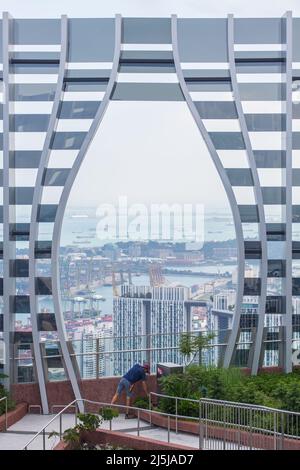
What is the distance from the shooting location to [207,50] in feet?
36.1

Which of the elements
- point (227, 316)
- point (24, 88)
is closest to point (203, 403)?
point (227, 316)

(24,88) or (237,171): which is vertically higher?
(24,88)

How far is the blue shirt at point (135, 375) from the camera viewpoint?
414 inches

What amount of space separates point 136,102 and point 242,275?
2794 mm

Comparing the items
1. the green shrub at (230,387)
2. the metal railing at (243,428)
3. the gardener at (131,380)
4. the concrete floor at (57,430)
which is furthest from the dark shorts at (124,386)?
the metal railing at (243,428)

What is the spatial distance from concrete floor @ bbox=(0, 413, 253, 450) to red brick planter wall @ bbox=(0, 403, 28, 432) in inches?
2.2

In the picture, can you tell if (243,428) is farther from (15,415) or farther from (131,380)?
(15,415)

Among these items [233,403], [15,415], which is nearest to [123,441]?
[233,403]

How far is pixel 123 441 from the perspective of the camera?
873cm

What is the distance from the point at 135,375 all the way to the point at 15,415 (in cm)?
163

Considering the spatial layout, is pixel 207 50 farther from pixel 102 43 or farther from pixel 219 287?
pixel 219 287

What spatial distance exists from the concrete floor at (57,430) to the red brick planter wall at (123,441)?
0.72 ft

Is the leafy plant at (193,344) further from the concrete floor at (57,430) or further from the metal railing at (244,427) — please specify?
the metal railing at (244,427)

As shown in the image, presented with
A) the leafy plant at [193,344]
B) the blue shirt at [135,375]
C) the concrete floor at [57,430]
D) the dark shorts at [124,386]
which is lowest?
the concrete floor at [57,430]
